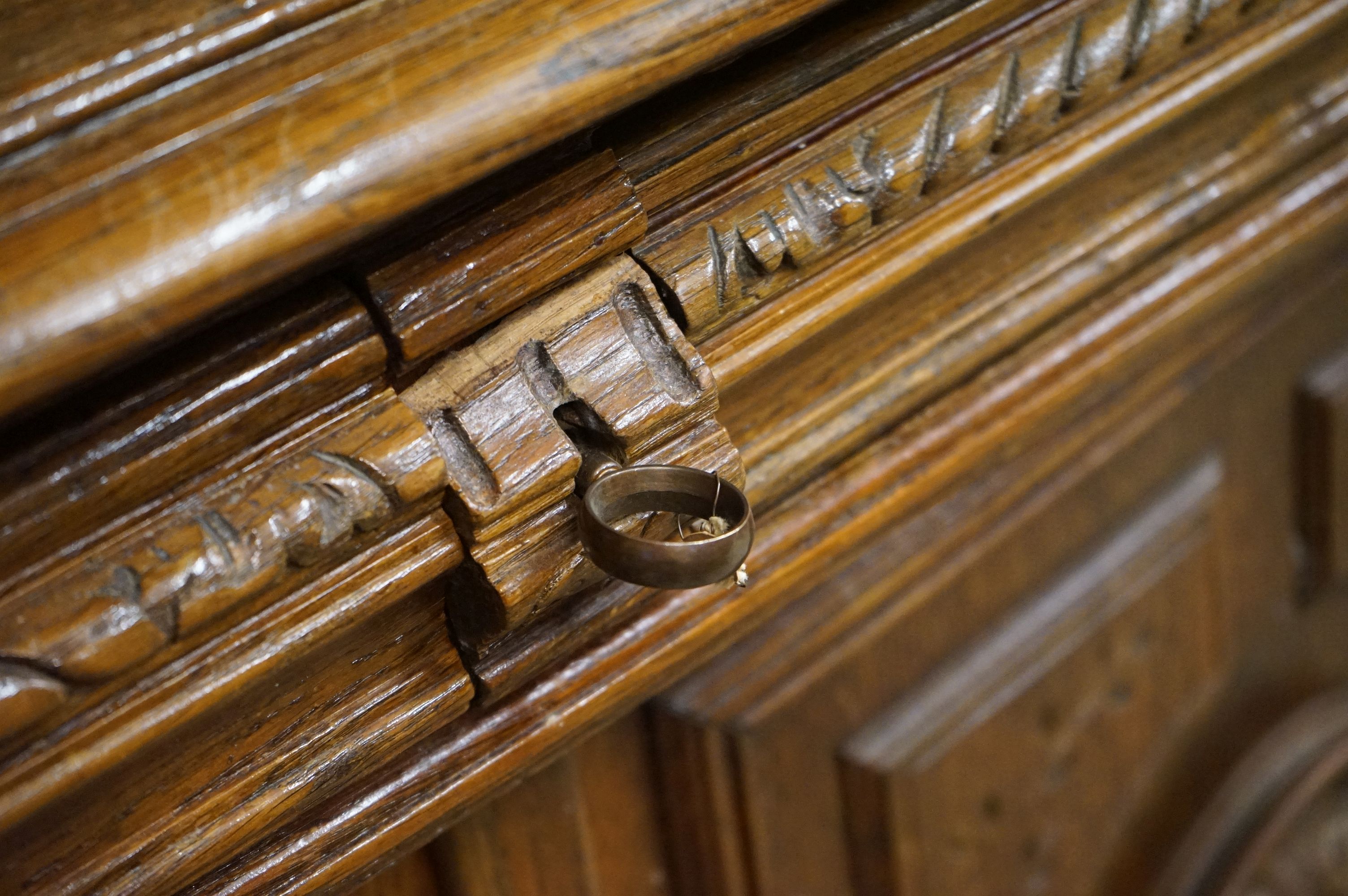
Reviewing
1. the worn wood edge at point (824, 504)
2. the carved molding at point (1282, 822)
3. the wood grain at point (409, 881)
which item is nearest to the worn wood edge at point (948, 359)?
the worn wood edge at point (824, 504)

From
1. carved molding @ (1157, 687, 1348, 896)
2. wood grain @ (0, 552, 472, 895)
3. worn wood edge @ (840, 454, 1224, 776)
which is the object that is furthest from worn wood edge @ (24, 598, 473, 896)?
carved molding @ (1157, 687, 1348, 896)

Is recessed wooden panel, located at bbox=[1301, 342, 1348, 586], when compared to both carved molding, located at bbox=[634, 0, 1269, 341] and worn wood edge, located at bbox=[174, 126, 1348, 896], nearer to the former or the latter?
worn wood edge, located at bbox=[174, 126, 1348, 896]

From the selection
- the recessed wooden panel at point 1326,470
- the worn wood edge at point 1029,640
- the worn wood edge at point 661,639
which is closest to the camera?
the worn wood edge at point 661,639

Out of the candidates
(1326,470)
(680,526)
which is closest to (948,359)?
(680,526)

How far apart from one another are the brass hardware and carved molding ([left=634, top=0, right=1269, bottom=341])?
0.06 m

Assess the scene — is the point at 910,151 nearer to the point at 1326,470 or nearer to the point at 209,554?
the point at 209,554

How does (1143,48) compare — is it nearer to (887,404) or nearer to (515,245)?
(887,404)

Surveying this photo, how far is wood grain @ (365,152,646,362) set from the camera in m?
0.33

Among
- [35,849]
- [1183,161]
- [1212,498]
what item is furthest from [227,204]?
[1212,498]

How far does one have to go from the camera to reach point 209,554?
0.30 metres

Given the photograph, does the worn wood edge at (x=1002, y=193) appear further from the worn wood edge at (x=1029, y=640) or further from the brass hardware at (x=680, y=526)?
the worn wood edge at (x=1029, y=640)

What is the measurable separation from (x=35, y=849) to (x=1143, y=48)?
1.52 ft

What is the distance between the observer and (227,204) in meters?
0.28

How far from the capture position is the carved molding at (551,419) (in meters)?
0.35
